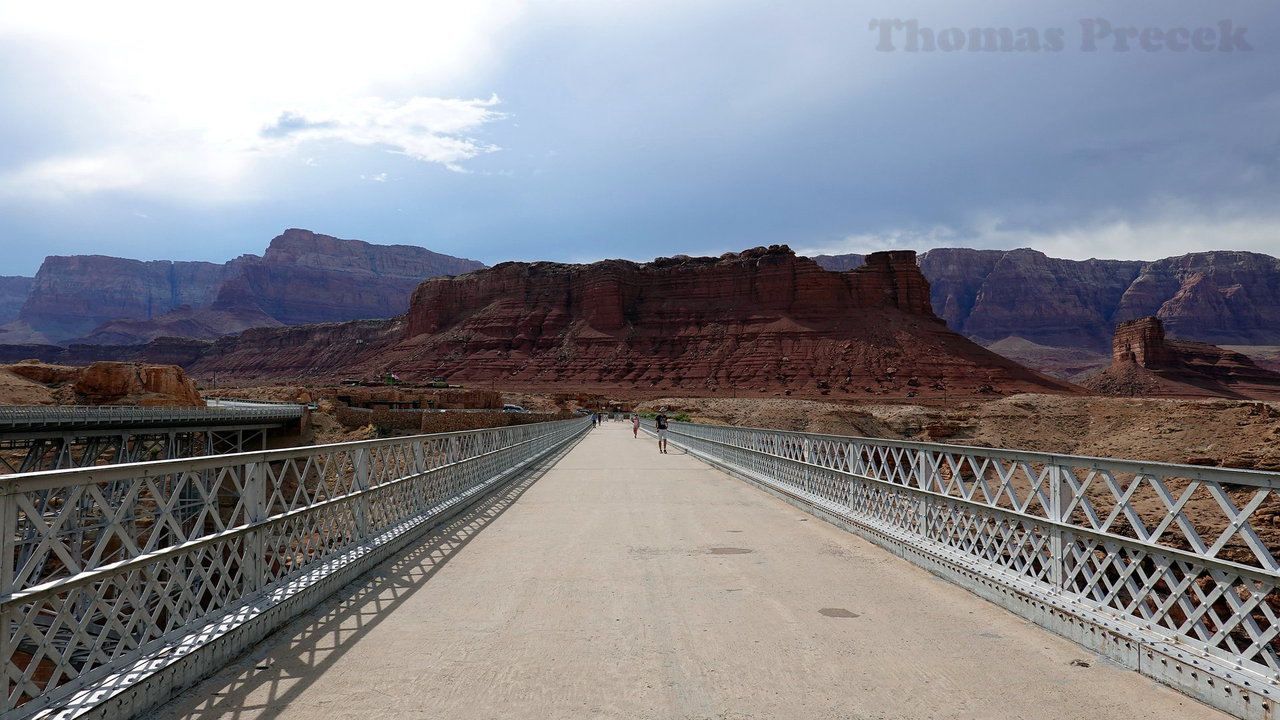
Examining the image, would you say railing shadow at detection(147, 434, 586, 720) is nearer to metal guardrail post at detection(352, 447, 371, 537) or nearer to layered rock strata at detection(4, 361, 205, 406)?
metal guardrail post at detection(352, 447, 371, 537)

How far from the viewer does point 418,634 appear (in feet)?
17.9

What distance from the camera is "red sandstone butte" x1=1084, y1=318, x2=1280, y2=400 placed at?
431 feet

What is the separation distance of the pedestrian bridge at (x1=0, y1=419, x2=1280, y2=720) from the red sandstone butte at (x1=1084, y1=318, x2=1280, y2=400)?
478 ft

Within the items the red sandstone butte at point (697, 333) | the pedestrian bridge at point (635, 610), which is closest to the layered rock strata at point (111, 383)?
the pedestrian bridge at point (635, 610)

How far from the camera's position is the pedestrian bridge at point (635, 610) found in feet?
13.0

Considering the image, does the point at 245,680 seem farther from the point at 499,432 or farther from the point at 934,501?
the point at 499,432

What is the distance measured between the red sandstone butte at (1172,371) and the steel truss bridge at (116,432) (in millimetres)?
138052

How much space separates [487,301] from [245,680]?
14469 cm

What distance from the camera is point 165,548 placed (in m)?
4.54

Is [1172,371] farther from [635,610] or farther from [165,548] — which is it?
[165,548]

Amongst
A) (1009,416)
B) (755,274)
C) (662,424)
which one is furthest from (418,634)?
(755,274)

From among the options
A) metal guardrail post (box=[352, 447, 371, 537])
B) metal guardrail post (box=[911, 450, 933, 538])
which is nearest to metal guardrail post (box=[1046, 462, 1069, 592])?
metal guardrail post (box=[911, 450, 933, 538])

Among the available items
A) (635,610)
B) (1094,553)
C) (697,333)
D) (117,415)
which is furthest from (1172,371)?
(635,610)

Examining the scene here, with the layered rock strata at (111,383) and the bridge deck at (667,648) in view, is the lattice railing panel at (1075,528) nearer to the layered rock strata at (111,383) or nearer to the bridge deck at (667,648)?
the bridge deck at (667,648)
